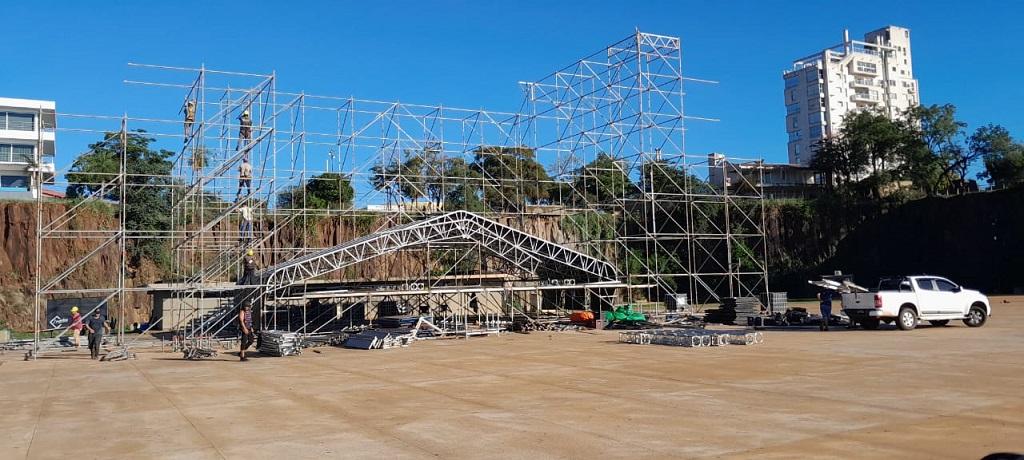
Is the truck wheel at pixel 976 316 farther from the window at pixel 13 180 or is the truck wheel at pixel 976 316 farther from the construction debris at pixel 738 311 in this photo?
the window at pixel 13 180

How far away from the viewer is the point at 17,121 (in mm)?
71438

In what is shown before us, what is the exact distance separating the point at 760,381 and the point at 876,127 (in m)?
58.8

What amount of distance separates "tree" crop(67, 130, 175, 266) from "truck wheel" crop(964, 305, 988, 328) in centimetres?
3896

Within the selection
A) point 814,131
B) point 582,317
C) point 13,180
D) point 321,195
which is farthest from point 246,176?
point 814,131

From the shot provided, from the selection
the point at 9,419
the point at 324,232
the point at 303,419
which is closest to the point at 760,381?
the point at 303,419

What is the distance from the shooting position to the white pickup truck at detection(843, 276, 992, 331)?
2438cm

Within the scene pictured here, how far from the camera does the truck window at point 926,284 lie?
2492cm

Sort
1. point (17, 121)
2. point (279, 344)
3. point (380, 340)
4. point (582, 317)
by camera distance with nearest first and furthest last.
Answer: point (279, 344) → point (380, 340) → point (582, 317) → point (17, 121)

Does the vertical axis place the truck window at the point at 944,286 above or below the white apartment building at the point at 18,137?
below

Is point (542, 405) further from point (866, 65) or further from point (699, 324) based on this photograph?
point (866, 65)

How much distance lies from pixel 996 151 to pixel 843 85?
35.7 metres

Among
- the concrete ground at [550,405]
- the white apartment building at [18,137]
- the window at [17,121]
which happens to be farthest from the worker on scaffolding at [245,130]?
the window at [17,121]

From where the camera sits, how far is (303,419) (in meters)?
11.4

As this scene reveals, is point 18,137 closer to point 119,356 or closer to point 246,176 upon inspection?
point 246,176
